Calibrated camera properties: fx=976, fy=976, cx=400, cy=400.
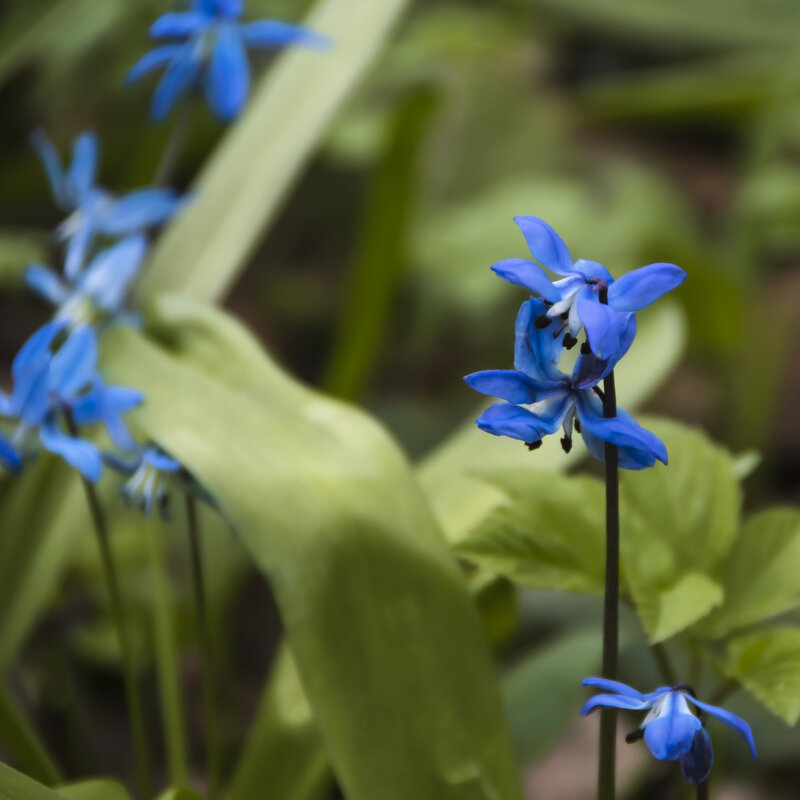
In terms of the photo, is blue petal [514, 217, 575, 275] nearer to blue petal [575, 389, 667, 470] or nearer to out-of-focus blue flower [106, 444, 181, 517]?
blue petal [575, 389, 667, 470]

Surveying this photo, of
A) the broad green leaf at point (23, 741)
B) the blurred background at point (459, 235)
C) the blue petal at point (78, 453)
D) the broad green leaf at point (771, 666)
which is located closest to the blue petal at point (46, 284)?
the blue petal at point (78, 453)

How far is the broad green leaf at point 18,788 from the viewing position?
0.41 m

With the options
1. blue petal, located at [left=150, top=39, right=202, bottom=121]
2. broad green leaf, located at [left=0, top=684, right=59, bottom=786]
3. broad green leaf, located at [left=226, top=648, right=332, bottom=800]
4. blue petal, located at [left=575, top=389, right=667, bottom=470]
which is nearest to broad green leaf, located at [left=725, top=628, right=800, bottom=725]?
blue petal, located at [left=575, top=389, right=667, bottom=470]

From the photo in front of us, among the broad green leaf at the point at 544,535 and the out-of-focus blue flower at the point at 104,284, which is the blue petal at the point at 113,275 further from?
the broad green leaf at the point at 544,535

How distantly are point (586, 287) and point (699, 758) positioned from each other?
0.19m

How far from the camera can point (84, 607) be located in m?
1.26

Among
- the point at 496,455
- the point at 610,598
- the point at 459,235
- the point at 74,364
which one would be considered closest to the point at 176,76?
the point at 74,364

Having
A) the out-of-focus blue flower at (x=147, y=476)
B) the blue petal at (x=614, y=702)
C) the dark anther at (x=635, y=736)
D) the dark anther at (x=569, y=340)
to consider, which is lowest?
the dark anther at (x=635, y=736)

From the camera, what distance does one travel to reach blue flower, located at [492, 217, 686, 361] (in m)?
0.33

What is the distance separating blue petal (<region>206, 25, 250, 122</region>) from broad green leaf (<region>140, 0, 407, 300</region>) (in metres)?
0.22

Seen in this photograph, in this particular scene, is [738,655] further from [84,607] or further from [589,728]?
[84,607]

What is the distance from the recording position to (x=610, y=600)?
1.34 ft

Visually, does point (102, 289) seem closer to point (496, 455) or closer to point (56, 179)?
point (56, 179)

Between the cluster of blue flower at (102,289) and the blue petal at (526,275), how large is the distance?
0.79 ft
